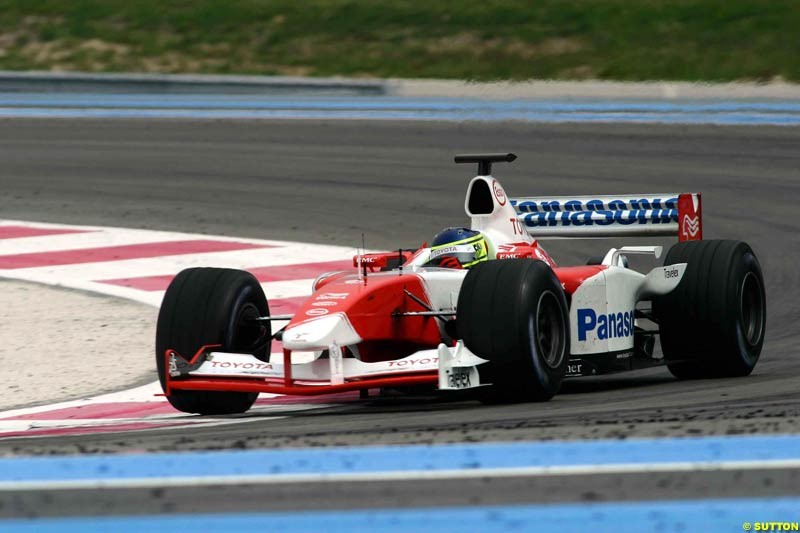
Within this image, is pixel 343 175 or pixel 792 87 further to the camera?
pixel 792 87

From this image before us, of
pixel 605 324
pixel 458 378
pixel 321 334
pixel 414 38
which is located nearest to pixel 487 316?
pixel 458 378

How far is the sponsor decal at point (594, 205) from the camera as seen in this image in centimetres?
831

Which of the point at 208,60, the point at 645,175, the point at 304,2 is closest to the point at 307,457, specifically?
the point at 645,175

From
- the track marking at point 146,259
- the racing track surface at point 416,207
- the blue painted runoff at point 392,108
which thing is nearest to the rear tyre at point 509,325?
the racing track surface at point 416,207

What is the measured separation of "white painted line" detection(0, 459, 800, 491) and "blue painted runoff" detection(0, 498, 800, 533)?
38 cm

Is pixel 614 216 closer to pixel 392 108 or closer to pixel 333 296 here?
pixel 333 296

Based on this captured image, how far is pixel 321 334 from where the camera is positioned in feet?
21.2

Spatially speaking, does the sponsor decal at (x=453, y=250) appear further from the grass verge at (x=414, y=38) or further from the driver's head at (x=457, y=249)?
the grass verge at (x=414, y=38)

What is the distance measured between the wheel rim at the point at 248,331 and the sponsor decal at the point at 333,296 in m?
0.40

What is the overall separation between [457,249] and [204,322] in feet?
4.15

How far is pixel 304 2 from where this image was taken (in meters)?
21.8

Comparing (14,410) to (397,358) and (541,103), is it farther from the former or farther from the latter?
(541,103)

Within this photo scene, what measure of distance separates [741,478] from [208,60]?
54.4 ft

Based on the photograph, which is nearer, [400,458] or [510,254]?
[400,458]
